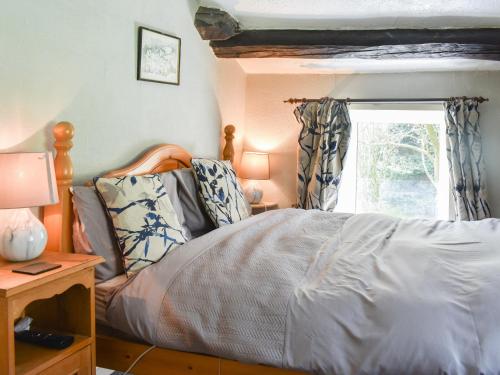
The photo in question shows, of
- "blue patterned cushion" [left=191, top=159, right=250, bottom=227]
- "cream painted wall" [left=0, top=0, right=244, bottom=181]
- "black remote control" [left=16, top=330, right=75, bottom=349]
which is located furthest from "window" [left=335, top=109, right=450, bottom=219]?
"black remote control" [left=16, top=330, right=75, bottom=349]

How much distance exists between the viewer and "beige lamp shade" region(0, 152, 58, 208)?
1.45 metres

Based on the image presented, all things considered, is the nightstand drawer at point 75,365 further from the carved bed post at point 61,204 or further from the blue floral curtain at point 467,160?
the blue floral curtain at point 467,160

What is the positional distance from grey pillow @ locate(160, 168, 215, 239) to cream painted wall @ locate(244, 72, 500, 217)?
1.71 metres

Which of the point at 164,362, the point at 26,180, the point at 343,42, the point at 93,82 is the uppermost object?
the point at 343,42

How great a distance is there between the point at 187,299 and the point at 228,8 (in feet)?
7.62

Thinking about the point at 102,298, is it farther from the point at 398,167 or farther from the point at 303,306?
the point at 398,167

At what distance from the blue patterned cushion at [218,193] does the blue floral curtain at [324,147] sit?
1167 mm

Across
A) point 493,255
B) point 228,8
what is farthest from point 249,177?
point 493,255

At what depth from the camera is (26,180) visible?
1485 mm

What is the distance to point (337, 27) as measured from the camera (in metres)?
3.29

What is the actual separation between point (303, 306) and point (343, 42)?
7.73 feet

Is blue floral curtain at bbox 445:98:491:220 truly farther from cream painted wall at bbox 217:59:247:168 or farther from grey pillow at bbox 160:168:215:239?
grey pillow at bbox 160:168:215:239

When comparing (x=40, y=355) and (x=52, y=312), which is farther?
(x=52, y=312)

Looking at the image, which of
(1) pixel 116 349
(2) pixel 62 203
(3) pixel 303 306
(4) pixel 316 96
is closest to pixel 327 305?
(3) pixel 303 306
